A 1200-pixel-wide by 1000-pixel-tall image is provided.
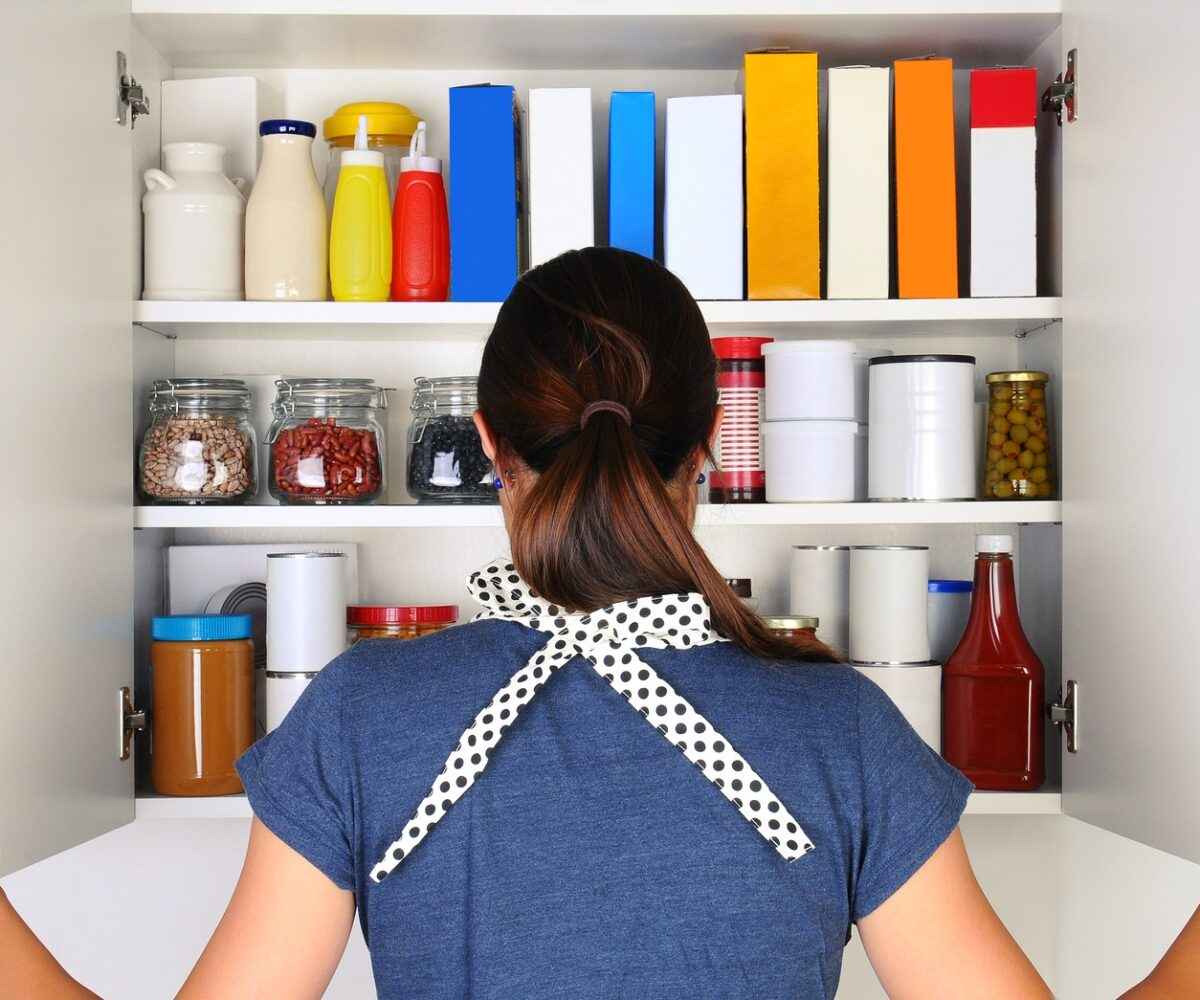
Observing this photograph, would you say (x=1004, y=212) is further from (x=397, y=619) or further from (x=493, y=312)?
(x=397, y=619)

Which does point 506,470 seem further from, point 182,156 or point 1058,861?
point 1058,861

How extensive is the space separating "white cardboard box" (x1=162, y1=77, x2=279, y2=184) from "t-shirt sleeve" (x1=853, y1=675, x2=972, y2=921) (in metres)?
1.03

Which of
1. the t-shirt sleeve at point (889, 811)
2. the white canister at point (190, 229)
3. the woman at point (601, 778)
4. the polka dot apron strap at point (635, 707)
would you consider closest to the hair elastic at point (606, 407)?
the woman at point (601, 778)

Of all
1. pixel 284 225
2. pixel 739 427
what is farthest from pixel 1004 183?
pixel 284 225

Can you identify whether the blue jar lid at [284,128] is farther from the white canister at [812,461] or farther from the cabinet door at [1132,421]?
the cabinet door at [1132,421]

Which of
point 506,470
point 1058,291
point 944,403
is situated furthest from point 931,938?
point 1058,291

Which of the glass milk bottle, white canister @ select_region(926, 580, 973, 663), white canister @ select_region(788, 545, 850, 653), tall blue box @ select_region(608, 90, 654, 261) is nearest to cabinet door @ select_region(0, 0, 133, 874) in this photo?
the glass milk bottle

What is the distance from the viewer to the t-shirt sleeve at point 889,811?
768mm

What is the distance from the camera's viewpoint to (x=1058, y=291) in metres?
1.42

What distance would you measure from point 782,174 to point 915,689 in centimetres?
55

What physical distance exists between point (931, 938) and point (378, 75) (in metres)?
1.18

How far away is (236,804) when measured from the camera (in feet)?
4.54

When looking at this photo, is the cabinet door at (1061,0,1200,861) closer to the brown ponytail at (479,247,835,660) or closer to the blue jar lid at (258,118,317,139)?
the brown ponytail at (479,247,835,660)

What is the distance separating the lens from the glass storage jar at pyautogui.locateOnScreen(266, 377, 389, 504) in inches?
55.2
